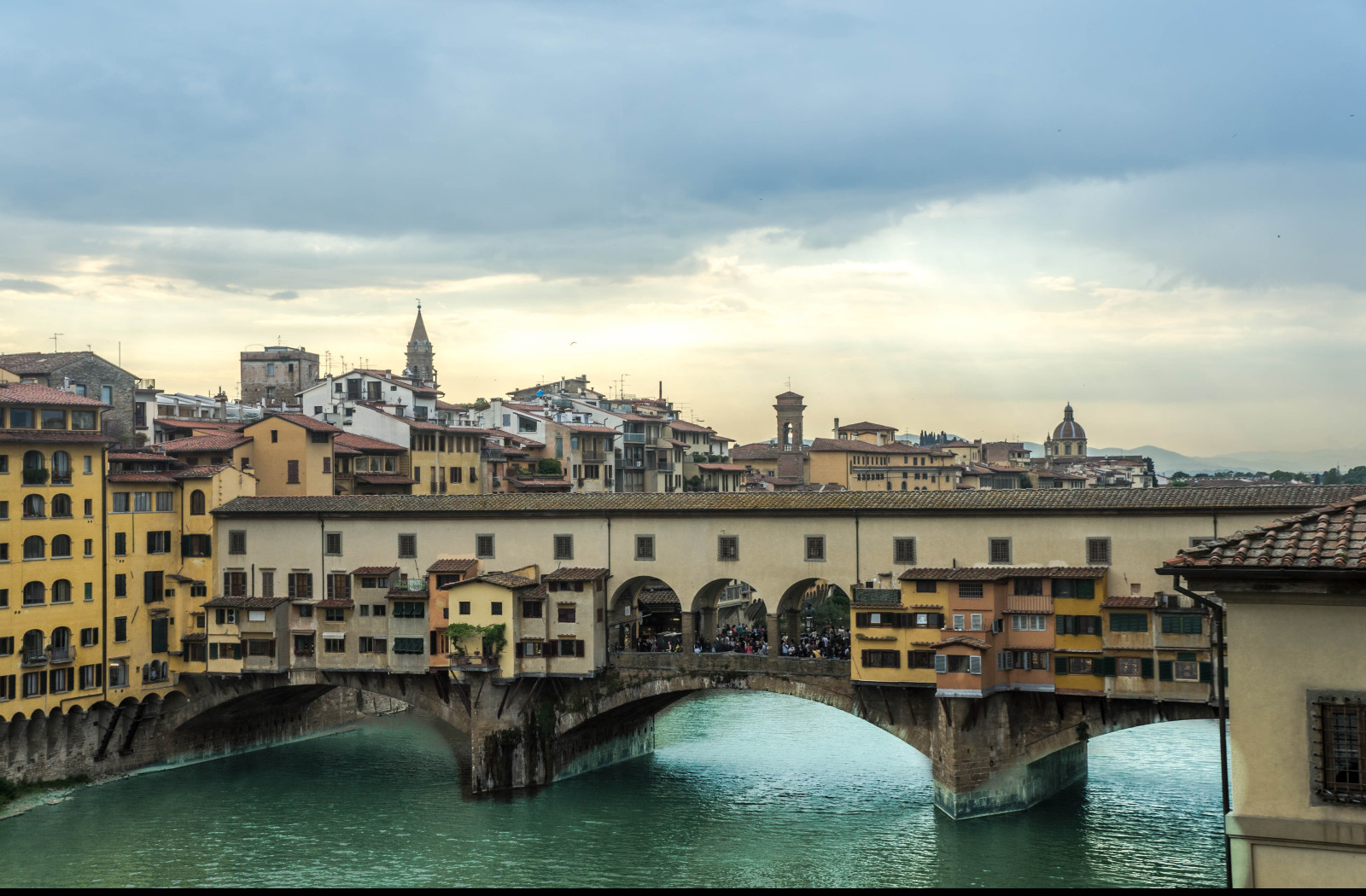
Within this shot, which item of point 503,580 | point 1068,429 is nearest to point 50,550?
point 503,580

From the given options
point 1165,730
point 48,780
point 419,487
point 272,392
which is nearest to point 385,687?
point 48,780

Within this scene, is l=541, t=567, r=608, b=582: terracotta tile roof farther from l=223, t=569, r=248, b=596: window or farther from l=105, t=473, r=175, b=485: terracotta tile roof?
l=105, t=473, r=175, b=485: terracotta tile roof

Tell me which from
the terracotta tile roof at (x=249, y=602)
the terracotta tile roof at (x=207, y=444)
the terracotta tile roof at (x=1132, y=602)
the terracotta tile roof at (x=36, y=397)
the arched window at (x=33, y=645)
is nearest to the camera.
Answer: the terracotta tile roof at (x=1132, y=602)

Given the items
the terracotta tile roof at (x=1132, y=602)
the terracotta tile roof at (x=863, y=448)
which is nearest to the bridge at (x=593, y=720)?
the terracotta tile roof at (x=1132, y=602)

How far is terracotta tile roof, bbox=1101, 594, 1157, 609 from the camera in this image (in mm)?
36572

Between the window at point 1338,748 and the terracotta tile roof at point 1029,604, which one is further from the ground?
the window at point 1338,748

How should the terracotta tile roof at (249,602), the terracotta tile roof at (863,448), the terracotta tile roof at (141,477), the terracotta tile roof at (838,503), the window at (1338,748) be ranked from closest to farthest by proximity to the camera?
the window at (1338,748)
the terracotta tile roof at (838,503)
the terracotta tile roof at (141,477)
the terracotta tile roof at (249,602)
the terracotta tile roof at (863,448)

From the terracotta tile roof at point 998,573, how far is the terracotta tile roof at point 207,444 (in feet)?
90.7

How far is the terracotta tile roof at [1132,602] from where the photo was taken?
36.6 m

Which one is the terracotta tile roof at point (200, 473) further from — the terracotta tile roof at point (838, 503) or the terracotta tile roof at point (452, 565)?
the terracotta tile roof at point (452, 565)

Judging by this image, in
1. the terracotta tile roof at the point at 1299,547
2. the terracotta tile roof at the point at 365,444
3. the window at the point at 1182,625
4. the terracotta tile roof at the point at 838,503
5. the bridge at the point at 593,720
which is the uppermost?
the terracotta tile roof at the point at 365,444

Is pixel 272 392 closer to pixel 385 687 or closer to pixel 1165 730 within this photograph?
pixel 385 687

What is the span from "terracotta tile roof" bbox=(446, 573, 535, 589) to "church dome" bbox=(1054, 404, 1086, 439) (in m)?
150

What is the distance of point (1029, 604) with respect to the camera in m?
38.2
